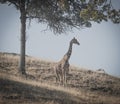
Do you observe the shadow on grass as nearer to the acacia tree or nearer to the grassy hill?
the grassy hill

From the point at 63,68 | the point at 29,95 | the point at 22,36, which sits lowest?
the point at 29,95

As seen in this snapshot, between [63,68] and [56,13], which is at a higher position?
[56,13]

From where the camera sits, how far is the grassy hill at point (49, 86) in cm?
1292

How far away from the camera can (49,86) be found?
16.0 m

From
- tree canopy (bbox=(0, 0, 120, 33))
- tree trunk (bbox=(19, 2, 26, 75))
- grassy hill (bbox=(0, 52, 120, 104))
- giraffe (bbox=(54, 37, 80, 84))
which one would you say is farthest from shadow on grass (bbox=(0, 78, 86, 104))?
tree canopy (bbox=(0, 0, 120, 33))

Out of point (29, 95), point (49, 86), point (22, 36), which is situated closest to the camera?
point (29, 95)

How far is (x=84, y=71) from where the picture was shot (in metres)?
23.1

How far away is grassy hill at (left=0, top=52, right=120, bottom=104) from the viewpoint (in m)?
12.9

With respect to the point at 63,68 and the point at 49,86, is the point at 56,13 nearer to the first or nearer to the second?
the point at 63,68

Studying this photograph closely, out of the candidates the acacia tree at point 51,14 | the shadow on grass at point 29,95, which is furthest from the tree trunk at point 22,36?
the shadow on grass at point 29,95

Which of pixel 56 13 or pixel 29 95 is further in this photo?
pixel 56 13

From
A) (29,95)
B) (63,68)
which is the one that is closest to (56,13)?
(63,68)

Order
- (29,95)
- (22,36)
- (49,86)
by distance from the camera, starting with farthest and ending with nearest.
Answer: (22,36) → (49,86) → (29,95)

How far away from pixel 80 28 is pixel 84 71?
371 centimetres
